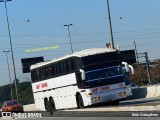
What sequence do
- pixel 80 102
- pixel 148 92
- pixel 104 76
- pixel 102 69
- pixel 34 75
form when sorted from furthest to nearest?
1. pixel 148 92
2. pixel 34 75
3. pixel 80 102
4. pixel 104 76
5. pixel 102 69

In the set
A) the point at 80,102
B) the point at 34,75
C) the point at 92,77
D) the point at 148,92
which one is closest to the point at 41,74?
the point at 34,75

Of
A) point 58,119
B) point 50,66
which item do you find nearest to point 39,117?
point 58,119

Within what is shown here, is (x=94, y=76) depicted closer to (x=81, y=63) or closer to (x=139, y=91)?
(x=81, y=63)

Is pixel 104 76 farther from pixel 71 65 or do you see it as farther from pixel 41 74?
pixel 41 74

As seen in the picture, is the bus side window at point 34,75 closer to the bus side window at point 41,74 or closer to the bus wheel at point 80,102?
the bus side window at point 41,74

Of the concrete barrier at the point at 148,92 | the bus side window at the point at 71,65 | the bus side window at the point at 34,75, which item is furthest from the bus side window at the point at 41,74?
the concrete barrier at the point at 148,92

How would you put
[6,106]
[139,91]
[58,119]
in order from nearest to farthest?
[58,119]
[139,91]
[6,106]

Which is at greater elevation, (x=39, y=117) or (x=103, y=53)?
(x=103, y=53)

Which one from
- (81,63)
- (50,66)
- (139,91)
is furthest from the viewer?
(139,91)

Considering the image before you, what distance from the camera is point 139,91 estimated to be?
4528 centimetres

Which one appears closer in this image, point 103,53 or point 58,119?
point 58,119

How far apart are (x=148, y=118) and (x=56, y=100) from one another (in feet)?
59.8

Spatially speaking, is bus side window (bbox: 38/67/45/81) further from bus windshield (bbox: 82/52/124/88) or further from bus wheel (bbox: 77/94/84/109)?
bus windshield (bbox: 82/52/124/88)

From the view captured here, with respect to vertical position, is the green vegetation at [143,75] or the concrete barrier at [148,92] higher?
the green vegetation at [143,75]
